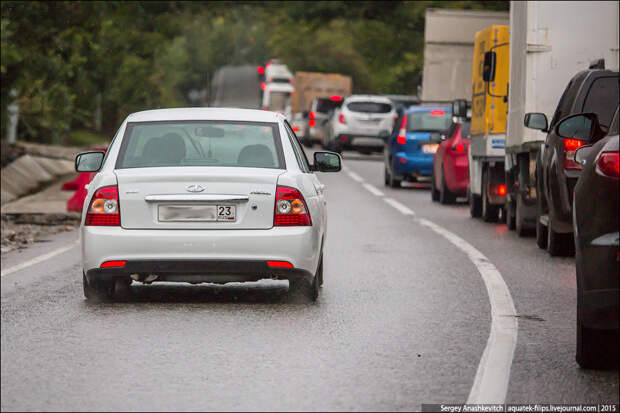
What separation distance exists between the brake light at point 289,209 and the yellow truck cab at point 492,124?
9179mm

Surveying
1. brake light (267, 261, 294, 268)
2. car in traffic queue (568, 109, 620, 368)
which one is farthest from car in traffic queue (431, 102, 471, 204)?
car in traffic queue (568, 109, 620, 368)

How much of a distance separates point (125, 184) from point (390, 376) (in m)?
3.30

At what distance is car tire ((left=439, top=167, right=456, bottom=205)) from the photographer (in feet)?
78.6

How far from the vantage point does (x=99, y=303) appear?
35.3 feet

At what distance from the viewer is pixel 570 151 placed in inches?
541

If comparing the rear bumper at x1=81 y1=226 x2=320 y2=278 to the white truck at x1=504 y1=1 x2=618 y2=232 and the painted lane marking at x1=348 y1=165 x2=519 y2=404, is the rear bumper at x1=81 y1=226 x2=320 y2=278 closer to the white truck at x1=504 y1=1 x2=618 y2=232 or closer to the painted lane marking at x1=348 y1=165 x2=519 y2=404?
the painted lane marking at x1=348 y1=165 x2=519 y2=404

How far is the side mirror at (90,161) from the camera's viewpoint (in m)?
11.3

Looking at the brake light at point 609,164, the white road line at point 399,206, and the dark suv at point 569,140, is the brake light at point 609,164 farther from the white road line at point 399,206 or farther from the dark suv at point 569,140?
the white road line at point 399,206

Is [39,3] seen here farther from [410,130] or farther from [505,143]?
[505,143]

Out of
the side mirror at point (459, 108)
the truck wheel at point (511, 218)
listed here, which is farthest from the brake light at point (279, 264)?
the side mirror at point (459, 108)

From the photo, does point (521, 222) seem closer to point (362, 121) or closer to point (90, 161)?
point (90, 161)

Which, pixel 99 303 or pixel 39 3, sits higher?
pixel 39 3

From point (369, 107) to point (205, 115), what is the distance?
31.1 meters

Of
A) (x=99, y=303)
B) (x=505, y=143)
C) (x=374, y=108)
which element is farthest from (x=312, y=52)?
(x=99, y=303)
